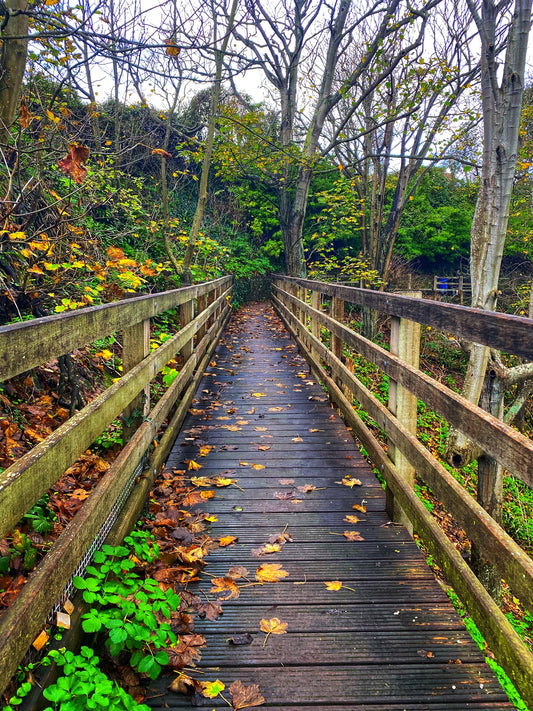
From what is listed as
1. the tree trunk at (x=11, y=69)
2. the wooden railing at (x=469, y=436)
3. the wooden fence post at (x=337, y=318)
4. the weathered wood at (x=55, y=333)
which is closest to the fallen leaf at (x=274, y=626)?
the wooden railing at (x=469, y=436)

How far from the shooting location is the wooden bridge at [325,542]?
140 cm

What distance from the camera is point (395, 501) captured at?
282 cm

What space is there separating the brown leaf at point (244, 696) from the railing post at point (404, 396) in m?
1.39

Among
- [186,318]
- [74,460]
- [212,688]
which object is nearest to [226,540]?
[212,688]

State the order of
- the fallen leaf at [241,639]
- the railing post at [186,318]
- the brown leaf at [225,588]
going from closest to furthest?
the fallen leaf at [241,639], the brown leaf at [225,588], the railing post at [186,318]

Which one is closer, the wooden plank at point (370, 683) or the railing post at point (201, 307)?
the wooden plank at point (370, 683)

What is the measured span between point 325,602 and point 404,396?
3.96ft

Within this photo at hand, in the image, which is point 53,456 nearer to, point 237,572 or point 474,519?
point 237,572

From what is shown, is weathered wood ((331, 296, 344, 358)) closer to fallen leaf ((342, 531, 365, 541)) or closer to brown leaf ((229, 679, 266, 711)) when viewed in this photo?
fallen leaf ((342, 531, 365, 541))

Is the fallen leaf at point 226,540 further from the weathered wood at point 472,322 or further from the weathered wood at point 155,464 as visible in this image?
the weathered wood at point 472,322

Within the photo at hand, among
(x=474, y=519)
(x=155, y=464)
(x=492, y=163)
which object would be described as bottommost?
(x=155, y=464)

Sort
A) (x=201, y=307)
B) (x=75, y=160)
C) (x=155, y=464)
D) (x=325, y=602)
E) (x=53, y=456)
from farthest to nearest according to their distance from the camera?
(x=201, y=307)
(x=75, y=160)
(x=155, y=464)
(x=325, y=602)
(x=53, y=456)

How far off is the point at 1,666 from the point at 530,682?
1437 mm

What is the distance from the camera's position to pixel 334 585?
2.26 meters
